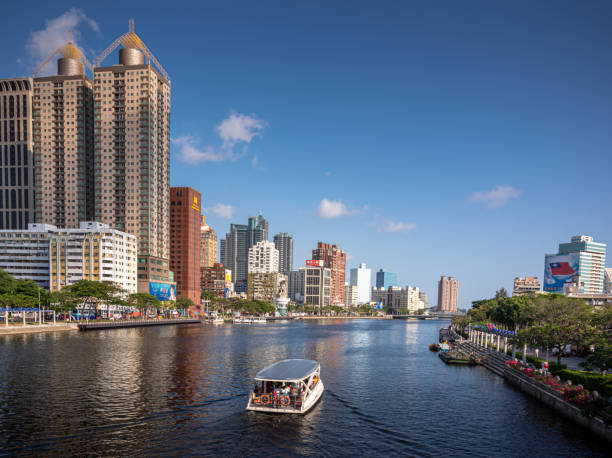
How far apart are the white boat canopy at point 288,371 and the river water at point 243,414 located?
4249 mm

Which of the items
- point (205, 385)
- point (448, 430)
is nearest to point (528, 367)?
point (448, 430)

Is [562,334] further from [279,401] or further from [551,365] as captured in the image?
[279,401]

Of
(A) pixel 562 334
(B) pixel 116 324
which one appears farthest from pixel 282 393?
(B) pixel 116 324

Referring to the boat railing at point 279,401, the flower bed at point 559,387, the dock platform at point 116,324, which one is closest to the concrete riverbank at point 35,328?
the dock platform at point 116,324

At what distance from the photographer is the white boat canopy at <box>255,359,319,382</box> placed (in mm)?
46531

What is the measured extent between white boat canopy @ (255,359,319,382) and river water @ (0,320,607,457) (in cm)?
425

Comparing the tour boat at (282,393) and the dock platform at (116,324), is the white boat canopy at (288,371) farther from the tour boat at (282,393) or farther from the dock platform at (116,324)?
the dock platform at (116,324)

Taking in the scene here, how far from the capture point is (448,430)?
44125 millimetres

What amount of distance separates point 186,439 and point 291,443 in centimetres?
1025

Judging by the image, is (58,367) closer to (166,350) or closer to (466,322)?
(166,350)

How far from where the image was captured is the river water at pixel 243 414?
38.3 m

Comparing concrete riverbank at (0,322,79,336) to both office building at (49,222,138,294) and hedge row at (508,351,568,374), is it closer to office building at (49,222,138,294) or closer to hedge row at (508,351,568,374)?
office building at (49,222,138,294)

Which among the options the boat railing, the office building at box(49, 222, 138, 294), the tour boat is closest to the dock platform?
the office building at box(49, 222, 138, 294)

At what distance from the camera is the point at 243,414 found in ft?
154
